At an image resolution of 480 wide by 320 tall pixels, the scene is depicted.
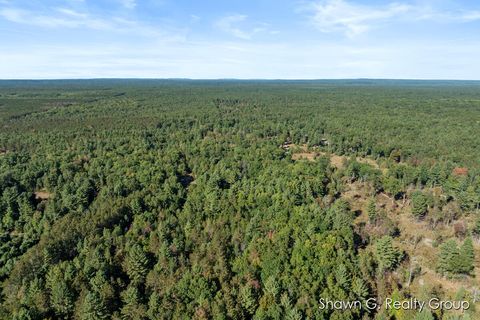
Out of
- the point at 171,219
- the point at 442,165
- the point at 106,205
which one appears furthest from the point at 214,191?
the point at 442,165

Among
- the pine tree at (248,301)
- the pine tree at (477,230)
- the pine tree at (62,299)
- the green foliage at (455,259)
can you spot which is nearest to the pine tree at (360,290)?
the pine tree at (248,301)

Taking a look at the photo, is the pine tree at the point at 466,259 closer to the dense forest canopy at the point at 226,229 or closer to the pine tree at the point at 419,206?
the dense forest canopy at the point at 226,229

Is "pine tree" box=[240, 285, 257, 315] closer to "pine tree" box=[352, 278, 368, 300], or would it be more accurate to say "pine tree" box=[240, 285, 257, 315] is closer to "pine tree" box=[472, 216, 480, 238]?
"pine tree" box=[352, 278, 368, 300]

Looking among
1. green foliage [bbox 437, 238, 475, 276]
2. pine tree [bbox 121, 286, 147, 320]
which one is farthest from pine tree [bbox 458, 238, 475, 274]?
pine tree [bbox 121, 286, 147, 320]

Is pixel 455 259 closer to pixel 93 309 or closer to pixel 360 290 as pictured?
pixel 360 290

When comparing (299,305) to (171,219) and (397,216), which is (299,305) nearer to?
(171,219)
